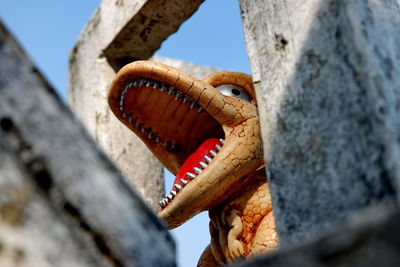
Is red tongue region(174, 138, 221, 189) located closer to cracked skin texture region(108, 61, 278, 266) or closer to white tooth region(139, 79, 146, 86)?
cracked skin texture region(108, 61, 278, 266)

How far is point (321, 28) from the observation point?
163 cm

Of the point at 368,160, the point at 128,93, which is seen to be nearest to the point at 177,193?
the point at 128,93

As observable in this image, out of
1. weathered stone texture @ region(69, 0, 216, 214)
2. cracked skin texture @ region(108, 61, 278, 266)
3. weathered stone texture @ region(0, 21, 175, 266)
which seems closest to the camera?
weathered stone texture @ region(0, 21, 175, 266)

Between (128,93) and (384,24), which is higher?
(384,24)

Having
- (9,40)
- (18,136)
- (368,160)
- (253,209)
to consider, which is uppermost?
(9,40)

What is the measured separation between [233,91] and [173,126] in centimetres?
33

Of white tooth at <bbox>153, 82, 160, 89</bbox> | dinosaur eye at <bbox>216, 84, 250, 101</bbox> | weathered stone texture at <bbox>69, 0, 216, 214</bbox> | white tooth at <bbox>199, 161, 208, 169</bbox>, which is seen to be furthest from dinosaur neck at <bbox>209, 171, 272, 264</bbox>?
weathered stone texture at <bbox>69, 0, 216, 214</bbox>

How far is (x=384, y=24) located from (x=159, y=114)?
3.92 feet

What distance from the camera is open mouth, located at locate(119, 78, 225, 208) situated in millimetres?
2371

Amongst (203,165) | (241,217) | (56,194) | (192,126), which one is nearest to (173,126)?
(192,126)

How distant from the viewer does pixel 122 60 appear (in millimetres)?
3707

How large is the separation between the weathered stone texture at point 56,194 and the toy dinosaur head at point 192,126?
131cm

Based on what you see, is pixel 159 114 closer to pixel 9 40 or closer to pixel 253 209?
pixel 253 209

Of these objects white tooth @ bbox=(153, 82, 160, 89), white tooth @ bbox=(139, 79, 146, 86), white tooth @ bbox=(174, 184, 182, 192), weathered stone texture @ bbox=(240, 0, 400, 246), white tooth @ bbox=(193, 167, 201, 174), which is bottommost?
white tooth @ bbox=(174, 184, 182, 192)
